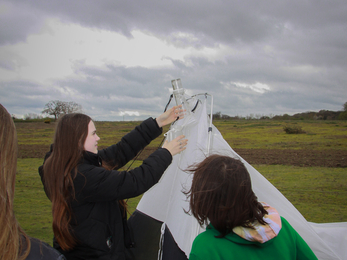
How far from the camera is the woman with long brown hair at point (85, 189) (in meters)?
1.48

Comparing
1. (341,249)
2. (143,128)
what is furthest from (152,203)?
(341,249)

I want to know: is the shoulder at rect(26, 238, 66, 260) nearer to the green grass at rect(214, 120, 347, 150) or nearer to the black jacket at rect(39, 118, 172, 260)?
the black jacket at rect(39, 118, 172, 260)

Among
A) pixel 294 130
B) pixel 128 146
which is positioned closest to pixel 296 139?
pixel 294 130

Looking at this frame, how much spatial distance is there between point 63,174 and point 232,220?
1119 mm

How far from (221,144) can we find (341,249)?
1891 millimetres

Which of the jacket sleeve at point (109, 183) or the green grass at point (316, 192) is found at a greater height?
the jacket sleeve at point (109, 183)

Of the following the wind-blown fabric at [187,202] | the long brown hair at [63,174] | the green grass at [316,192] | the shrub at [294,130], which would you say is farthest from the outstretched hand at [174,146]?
the shrub at [294,130]

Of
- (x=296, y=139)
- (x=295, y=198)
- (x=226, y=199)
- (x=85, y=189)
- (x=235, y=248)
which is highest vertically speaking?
(x=226, y=199)

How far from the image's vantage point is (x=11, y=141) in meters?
0.82

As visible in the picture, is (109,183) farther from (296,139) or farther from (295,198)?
(296,139)

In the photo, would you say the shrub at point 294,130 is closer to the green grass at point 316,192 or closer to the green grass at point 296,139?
the green grass at point 296,139

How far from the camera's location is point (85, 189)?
1475 mm

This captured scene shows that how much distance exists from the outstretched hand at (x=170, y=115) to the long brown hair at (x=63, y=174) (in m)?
0.92

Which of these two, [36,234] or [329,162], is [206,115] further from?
[329,162]
